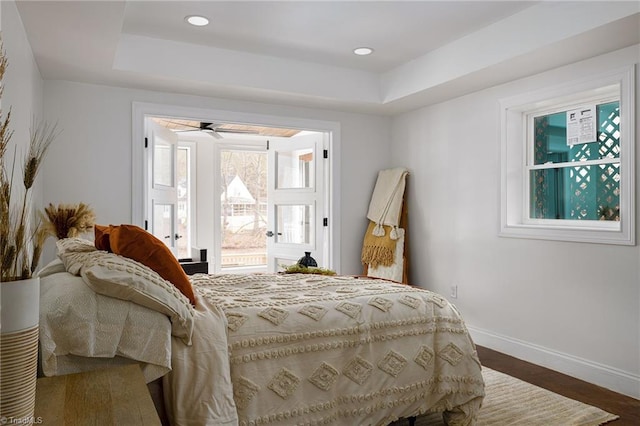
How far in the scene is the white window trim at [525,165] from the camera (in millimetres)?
3104

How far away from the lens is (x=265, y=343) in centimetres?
208

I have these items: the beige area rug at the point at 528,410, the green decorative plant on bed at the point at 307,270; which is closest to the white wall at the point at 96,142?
the green decorative plant on bed at the point at 307,270

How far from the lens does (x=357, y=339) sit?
229 cm

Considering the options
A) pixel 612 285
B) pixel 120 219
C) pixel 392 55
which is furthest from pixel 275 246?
pixel 612 285

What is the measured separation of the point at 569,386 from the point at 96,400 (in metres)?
3.05

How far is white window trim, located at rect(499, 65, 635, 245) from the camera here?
3.10 metres

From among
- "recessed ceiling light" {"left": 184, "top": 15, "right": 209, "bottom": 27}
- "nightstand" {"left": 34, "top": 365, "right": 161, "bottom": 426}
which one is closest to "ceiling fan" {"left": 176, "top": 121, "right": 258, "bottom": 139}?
"recessed ceiling light" {"left": 184, "top": 15, "right": 209, "bottom": 27}

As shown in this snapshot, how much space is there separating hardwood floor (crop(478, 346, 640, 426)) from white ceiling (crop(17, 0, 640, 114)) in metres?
2.24

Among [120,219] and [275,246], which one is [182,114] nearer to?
[120,219]

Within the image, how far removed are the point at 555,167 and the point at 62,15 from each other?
3.48 m

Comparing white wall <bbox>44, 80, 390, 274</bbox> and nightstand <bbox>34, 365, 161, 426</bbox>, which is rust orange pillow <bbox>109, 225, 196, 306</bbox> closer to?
nightstand <bbox>34, 365, 161, 426</bbox>

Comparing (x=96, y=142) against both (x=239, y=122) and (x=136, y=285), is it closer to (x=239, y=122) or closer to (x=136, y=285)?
(x=239, y=122)

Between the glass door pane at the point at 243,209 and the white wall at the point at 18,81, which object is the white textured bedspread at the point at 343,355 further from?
the glass door pane at the point at 243,209

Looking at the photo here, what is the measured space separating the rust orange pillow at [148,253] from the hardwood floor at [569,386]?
8.03ft
